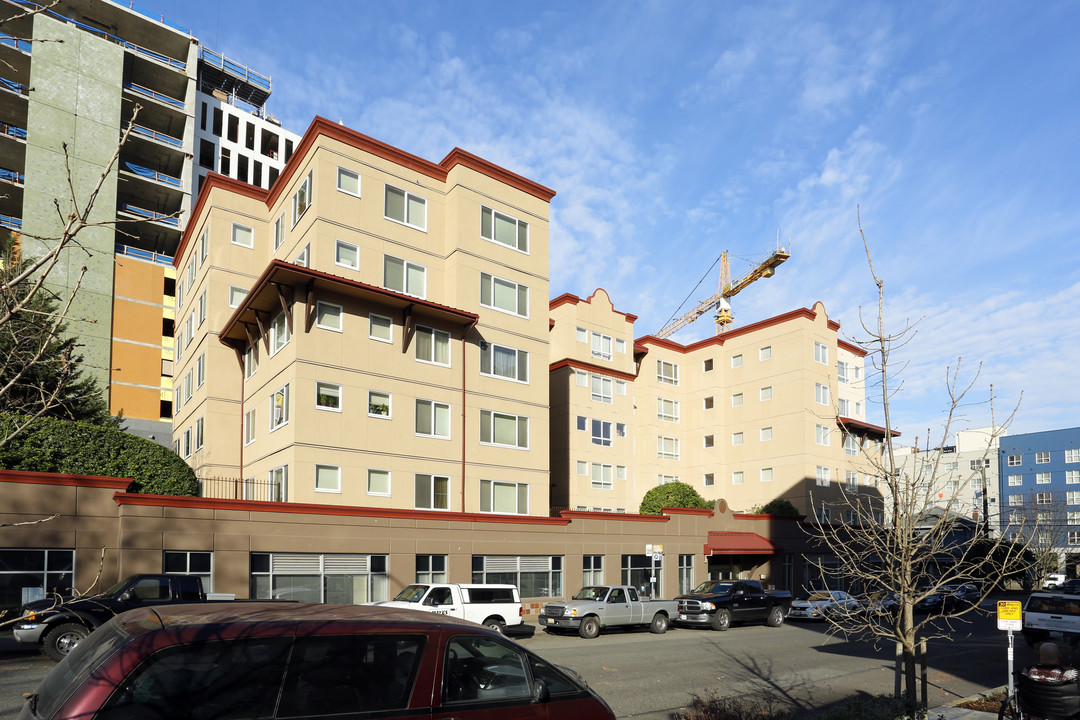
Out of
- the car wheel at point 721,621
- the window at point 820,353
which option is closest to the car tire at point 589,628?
the car wheel at point 721,621

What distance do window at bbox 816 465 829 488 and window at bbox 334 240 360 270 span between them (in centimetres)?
3610

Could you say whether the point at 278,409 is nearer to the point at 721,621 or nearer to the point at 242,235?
the point at 242,235

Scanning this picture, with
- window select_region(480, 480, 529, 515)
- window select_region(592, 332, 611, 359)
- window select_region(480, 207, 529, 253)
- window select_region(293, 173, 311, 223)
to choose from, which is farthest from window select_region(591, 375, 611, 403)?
window select_region(293, 173, 311, 223)

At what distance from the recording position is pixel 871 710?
35.6 feet

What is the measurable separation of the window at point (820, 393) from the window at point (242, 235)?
3721 centimetres

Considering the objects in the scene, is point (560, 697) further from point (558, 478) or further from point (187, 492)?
point (558, 478)

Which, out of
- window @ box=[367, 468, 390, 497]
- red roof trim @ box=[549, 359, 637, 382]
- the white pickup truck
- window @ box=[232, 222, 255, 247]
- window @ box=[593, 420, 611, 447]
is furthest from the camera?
A: window @ box=[593, 420, 611, 447]

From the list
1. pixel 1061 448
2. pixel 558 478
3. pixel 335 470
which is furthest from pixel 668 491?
pixel 1061 448

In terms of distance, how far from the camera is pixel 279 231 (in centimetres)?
3481

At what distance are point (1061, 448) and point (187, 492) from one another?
322ft

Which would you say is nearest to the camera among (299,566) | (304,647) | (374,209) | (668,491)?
(304,647)

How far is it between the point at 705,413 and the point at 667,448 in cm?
450

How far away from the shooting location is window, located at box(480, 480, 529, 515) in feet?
104

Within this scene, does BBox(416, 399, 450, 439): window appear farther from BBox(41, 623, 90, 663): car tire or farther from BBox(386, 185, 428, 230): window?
BBox(41, 623, 90, 663): car tire
